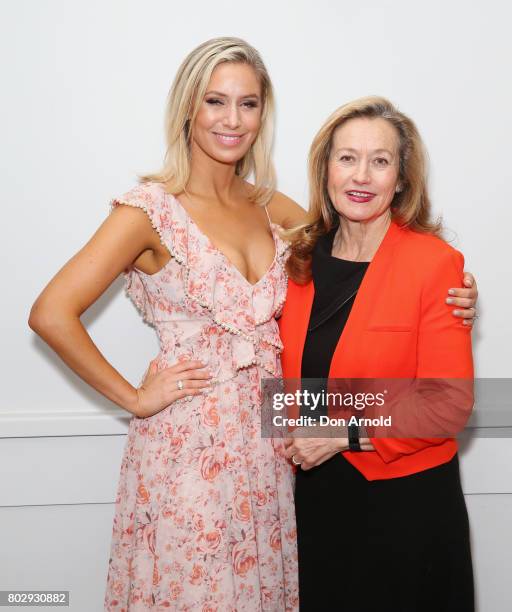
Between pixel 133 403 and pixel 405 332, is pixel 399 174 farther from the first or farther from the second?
pixel 133 403

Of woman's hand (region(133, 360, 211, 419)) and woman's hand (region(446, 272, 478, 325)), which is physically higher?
woman's hand (region(446, 272, 478, 325))

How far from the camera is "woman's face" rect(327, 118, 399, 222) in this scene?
181 centimetres

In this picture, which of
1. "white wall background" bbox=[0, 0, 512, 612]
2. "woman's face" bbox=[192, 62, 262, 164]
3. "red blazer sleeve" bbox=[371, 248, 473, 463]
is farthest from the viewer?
"white wall background" bbox=[0, 0, 512, 612]

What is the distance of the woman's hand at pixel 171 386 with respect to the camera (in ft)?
5.91

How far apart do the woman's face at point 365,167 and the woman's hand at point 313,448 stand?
1.87 ft

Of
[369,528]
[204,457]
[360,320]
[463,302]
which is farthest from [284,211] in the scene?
[369,528]

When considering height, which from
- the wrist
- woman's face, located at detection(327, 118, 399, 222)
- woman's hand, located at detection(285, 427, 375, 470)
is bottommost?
woman's hand, located at detection(285, 427, 375, 470)

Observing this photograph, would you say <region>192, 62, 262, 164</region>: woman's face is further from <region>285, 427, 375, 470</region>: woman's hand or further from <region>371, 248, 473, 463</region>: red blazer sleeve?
<region>285, 427, 375, 470</region>: woman's hand

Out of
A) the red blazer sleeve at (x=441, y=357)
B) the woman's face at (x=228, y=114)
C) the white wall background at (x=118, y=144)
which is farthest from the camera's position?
Result: the white wall background at (x=118, y=144)

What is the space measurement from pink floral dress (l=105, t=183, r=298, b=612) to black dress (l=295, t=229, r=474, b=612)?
12 cm

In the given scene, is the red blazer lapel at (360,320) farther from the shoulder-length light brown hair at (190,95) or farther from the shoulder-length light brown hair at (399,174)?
the shoulder-length light brown hair at (190,95)

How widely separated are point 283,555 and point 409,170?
1.08 metres

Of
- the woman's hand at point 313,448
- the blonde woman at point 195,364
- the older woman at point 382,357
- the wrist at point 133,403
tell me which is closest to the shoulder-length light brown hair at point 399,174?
the older woman at point 382,357

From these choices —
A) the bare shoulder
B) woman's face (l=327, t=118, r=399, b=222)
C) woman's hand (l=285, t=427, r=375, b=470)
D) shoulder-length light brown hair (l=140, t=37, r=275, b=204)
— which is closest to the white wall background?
the bare shoulder
